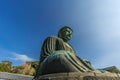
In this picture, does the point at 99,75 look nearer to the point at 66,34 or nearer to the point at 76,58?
the point at 76,58

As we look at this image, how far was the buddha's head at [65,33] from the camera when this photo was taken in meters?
7.89

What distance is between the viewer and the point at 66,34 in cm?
790

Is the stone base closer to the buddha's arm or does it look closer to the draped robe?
the draped robe

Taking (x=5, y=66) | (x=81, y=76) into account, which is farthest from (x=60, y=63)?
(x=5, y=66)

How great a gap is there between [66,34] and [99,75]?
2135 mm

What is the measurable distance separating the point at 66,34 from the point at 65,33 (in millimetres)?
43

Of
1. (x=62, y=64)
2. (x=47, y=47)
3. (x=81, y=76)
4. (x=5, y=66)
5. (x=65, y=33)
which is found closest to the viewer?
(x=81, y=76)

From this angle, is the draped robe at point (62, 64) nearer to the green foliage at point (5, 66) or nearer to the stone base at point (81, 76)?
the stone base at point (81, 76)

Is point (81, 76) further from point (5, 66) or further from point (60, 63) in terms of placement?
point (5, 66)

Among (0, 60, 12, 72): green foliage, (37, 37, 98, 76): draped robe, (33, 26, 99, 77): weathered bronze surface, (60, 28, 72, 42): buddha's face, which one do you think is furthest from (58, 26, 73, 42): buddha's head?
(0, 60, 12, 72): green foliage

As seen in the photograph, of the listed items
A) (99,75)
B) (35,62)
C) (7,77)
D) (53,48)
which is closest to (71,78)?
(99,75)

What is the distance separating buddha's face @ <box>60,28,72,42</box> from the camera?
789 cm

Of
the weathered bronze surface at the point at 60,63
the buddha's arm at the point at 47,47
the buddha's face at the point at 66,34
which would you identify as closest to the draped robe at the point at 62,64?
the weathered bronze surface at the point at 60,63

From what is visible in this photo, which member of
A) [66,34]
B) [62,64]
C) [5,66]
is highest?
[5,66]
